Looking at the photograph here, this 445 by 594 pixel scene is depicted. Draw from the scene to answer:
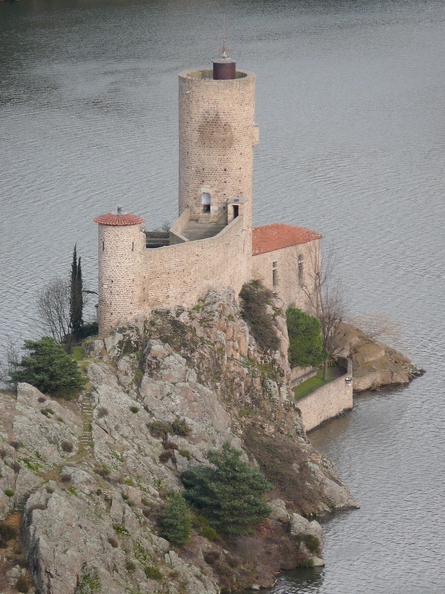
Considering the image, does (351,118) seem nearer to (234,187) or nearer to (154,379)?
(234,187)

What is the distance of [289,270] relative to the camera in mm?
77062

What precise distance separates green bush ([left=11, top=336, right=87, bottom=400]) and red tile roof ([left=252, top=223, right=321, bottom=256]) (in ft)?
46.1

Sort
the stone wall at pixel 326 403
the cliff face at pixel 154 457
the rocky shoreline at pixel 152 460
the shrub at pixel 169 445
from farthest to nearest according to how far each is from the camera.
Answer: the stone wall at pixel 326 403
the shrub at pixel 169 445
the cliff face at pixel 154 457
the rocky shoreline at pixel 152 460

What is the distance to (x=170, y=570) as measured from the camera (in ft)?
191

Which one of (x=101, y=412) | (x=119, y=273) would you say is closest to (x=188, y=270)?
(x=119, y=273)

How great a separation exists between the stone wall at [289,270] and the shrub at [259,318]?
185 centimetres

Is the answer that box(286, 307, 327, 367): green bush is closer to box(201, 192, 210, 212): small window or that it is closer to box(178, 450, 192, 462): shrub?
box(201, 192, 210, 212): small window

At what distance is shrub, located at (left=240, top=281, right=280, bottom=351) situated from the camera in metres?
71.7

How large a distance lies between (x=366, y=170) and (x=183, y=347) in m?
43.3

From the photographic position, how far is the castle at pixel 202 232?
6581cm

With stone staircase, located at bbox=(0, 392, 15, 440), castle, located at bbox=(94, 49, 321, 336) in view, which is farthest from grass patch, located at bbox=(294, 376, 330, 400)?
stone staircase, located at bbox=(0, 392, 15, 440)

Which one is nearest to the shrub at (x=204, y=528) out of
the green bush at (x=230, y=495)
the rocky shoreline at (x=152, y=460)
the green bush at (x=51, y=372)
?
the rocky shoreline at (x=152, y=460)

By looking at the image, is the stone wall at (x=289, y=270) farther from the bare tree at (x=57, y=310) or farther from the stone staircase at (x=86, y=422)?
the stone staircase at (x=86, y=422)

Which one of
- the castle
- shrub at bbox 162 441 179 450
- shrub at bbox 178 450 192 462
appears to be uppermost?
the castle
